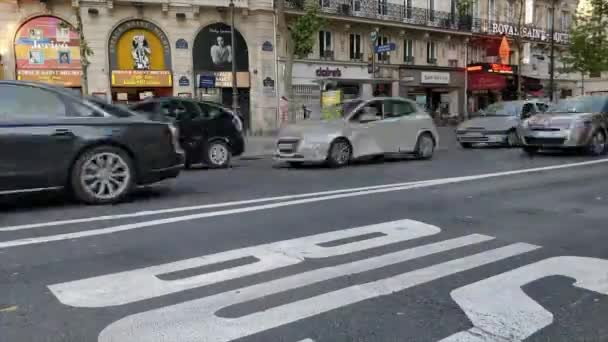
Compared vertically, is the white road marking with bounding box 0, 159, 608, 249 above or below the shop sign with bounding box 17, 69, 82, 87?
below

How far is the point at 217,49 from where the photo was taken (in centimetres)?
2606

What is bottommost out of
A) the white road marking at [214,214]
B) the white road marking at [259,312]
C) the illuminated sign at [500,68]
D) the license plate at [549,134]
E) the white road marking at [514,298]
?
the white road marking at [514,298]

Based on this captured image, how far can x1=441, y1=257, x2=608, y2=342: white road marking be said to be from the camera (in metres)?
3.15

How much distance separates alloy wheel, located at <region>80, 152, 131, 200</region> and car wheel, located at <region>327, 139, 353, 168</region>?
5.41 metres

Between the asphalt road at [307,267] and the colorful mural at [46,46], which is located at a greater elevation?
the colorful mural at [46,46]

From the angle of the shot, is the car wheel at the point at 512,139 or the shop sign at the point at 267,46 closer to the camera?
the car wheel at the point at 512,139

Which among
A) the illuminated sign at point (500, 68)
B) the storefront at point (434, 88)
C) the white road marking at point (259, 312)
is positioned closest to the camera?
the white road marking at point (259, 312)

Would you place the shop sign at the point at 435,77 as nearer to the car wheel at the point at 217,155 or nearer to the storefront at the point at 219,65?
the storefront at the point at 219,65

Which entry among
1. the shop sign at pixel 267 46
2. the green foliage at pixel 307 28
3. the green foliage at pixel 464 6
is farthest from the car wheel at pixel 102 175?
the green foliage at pixel 464 6

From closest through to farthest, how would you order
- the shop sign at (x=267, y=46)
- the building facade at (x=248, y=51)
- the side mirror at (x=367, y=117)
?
the side mirror at (x=367, y=117)
the building facade at (x=248, y=51)
the shop sign at (x=267, y=46)

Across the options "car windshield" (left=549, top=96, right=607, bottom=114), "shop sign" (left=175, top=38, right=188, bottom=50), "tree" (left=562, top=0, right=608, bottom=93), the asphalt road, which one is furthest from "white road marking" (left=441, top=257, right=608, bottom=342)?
"tree" (left=562, top=0, right=608, bottom=93)

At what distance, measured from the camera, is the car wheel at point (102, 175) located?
683 cm

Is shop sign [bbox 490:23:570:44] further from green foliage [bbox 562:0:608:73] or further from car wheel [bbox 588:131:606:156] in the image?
car wheel [bbox 588:131:606:156]

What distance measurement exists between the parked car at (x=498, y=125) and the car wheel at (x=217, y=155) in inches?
326
